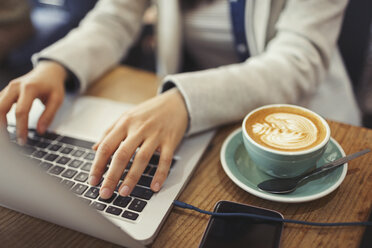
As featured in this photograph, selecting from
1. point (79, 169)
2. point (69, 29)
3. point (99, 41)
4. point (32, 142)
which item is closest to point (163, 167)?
point (79, 169)

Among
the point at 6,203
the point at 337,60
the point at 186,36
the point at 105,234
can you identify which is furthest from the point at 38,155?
the point at 337,60

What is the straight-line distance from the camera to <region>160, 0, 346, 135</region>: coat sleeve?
1.73 feet

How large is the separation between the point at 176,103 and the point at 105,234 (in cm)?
23

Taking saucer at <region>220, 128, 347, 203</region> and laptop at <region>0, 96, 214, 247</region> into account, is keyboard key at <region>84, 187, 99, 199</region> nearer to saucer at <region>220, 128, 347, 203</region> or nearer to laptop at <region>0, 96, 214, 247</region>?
laptop at <region>0, 96, 214, 247</region>

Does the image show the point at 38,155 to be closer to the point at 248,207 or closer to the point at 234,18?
the point at 248,207

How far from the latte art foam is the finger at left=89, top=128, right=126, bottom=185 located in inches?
7.5

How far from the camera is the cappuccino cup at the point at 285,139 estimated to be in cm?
39

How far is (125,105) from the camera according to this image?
623 mm

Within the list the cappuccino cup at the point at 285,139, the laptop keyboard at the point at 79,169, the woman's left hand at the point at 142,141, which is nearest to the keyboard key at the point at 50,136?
the laptop keyboard at the point at 79,169

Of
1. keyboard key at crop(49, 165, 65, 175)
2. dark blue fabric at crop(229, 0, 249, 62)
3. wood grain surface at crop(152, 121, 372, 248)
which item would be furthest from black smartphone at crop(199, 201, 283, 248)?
dark blue fabric at crop(229, 0, 249, 62)

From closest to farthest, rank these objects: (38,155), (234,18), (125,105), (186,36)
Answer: (38,155)
(125,105)
(234,18)
(186,36)

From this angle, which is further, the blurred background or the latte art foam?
the blurred background

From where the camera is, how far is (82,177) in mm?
448

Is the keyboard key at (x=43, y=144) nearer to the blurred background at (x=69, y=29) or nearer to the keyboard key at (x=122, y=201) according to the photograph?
the keyboard key at (x=122, y=201)
